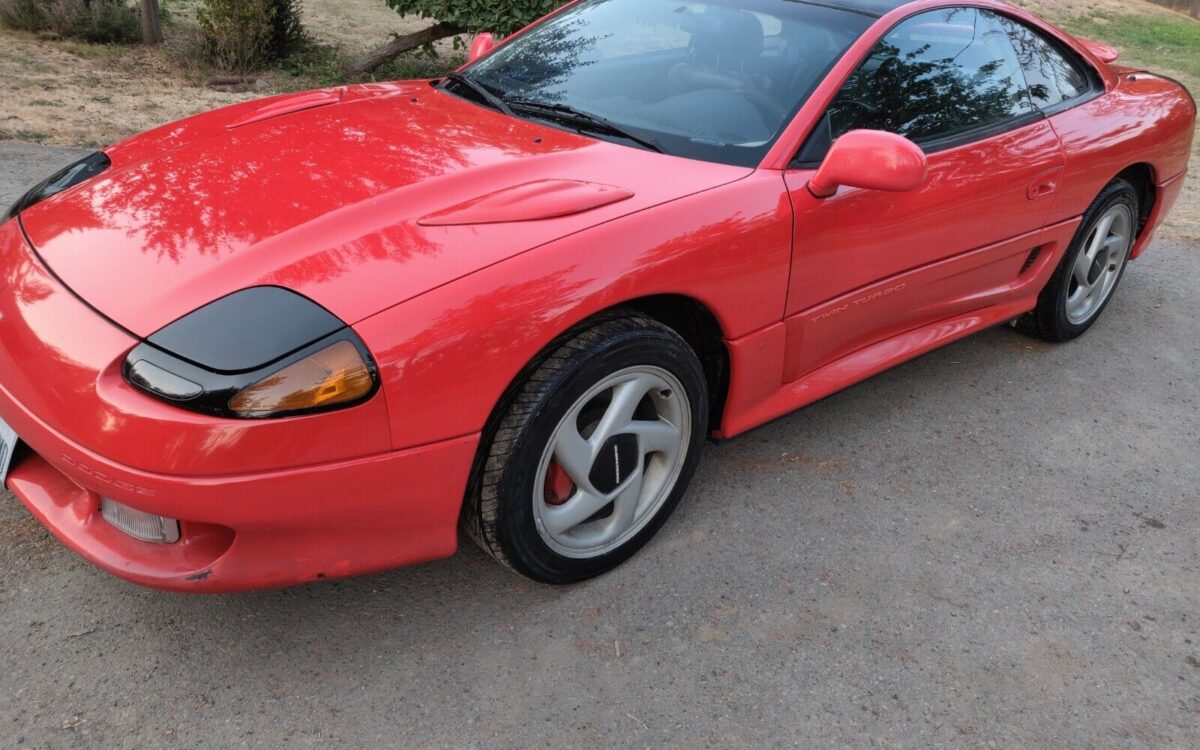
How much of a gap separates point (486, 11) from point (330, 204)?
17.0 ft

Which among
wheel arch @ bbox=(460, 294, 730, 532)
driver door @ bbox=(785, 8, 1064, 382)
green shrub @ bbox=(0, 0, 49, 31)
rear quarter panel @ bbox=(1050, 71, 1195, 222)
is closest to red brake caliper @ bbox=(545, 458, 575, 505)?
wheel arch @ bbox=(460, 294, 730, 532)

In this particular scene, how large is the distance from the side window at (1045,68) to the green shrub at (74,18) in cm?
715

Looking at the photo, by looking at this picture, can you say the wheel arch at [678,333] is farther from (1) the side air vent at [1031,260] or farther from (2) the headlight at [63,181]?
(1) the side air vent at [1031,260]

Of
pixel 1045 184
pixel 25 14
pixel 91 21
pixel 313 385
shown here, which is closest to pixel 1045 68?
pixel 1045 184

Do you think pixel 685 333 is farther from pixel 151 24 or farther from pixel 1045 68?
pixel 151 24

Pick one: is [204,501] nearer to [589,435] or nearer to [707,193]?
[589,435]

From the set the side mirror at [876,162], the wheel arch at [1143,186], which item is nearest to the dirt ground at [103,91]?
the wheel arch at [1143,186]

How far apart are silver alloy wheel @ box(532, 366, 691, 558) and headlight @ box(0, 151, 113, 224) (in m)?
1.54

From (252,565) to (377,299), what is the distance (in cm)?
61

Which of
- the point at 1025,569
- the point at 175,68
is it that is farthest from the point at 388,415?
the point at 175,68

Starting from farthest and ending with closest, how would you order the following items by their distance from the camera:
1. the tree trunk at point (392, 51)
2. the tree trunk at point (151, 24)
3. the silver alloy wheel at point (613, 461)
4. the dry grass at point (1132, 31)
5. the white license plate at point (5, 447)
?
the tree trunk at point (151, 24) → the tree trunk at point (392, 51) → the dry grass at point (1132, 31) → the silver alloy wheel at point (613, 461) → the white license plate at point (5, 447)

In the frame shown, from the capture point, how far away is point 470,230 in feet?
7.48

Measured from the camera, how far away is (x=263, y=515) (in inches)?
77.7

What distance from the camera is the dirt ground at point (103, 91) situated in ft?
19.8
